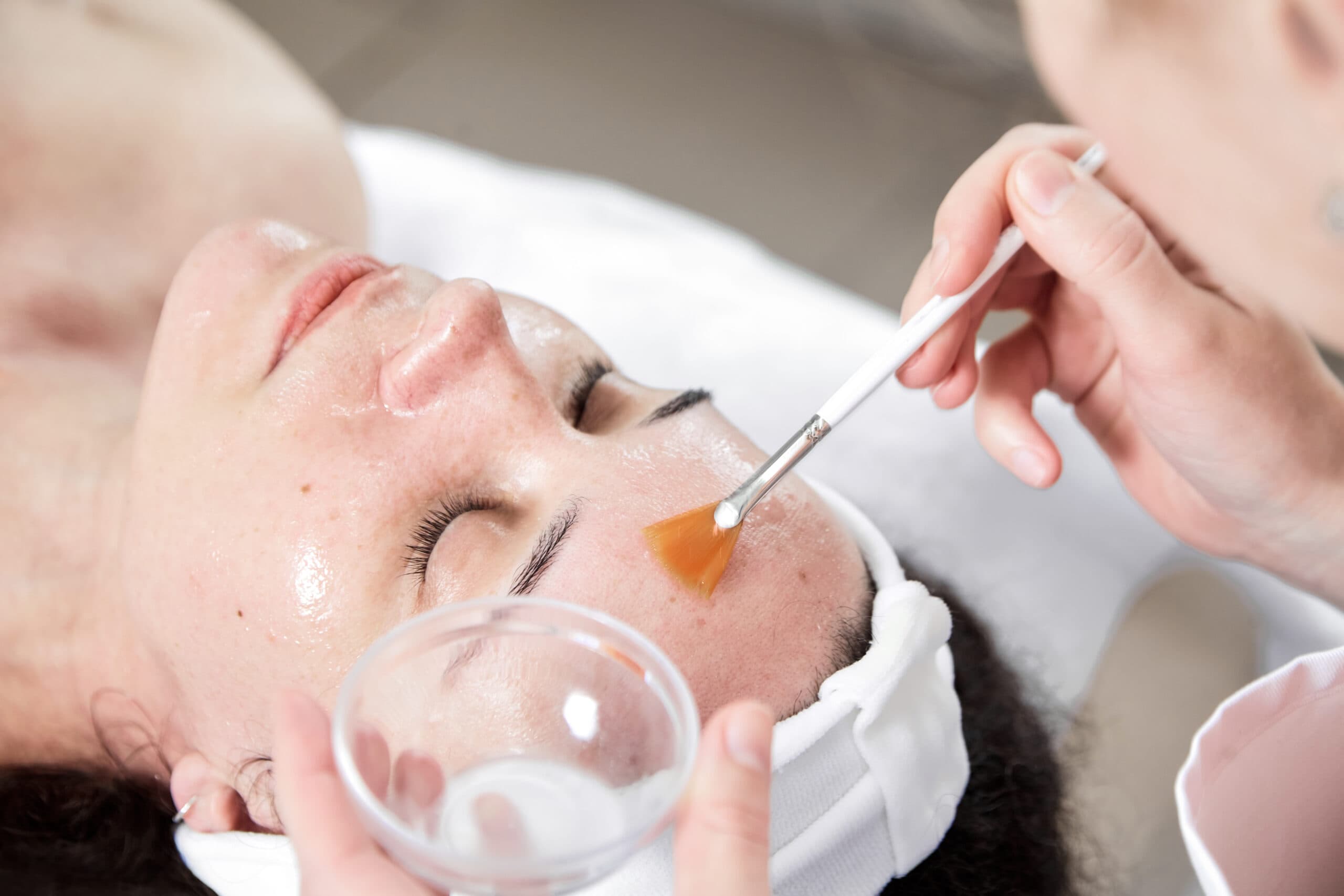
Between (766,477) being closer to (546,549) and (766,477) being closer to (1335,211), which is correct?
(546,549)

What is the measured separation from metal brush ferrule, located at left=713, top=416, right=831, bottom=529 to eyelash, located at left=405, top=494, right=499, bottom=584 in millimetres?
181

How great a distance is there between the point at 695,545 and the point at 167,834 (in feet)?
1.89

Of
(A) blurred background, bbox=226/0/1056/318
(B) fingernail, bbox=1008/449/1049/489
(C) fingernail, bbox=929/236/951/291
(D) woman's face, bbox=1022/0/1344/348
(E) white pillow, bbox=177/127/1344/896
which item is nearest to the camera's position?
(D) woman's face, bbox=1022/0/1344/348

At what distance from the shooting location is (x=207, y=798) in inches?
33.4

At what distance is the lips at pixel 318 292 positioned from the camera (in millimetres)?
841

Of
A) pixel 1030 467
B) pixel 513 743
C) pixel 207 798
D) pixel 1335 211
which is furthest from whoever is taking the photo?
pixel 1030 467

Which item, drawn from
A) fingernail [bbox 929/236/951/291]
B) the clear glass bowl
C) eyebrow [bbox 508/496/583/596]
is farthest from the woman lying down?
fingernail [bbox 929/236/951/291]

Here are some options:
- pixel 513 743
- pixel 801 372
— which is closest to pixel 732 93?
pixel 801 372

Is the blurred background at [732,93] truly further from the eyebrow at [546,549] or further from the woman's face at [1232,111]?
the woman's face at [1232,111]

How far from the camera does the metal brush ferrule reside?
0.72 m

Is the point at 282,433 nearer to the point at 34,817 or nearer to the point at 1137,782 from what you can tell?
the point at 34,817

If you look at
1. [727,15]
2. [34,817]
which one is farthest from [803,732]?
[727,15]

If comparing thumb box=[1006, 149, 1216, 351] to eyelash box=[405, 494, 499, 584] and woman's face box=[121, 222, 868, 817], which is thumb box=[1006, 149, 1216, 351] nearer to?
woman's face box=[121, 222, 868, 817]

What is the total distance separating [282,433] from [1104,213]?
0.64 m
